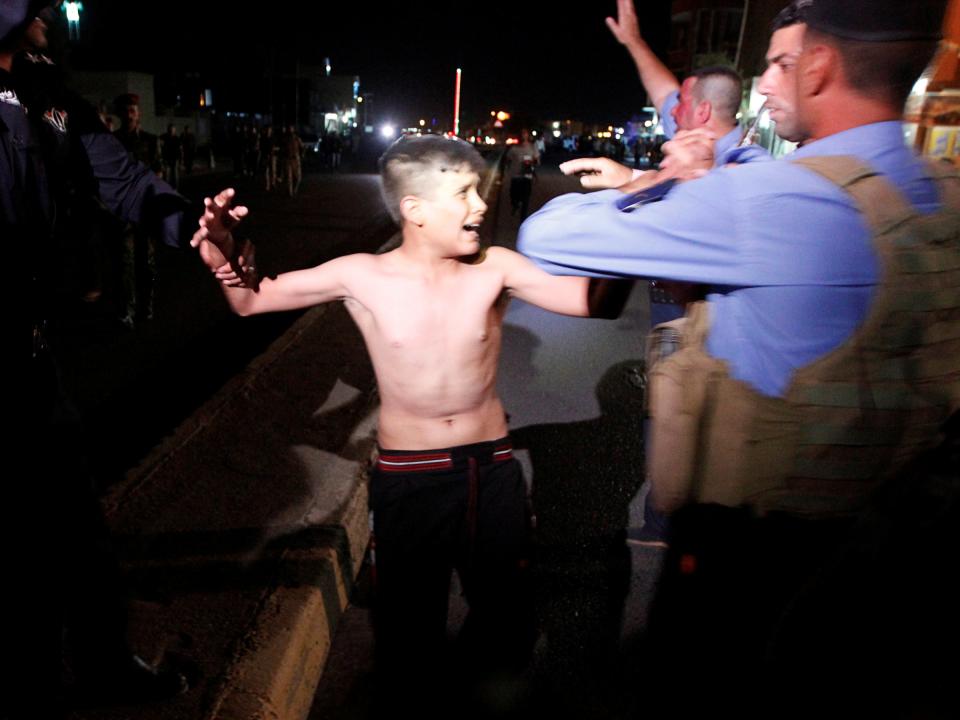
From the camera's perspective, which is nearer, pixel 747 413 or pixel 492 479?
pixel 747 413

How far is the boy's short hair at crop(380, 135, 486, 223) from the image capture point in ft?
6.89

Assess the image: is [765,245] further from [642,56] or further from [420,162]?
[642,56]

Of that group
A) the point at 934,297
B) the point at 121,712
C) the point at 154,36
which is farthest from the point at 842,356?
the point at 154,36

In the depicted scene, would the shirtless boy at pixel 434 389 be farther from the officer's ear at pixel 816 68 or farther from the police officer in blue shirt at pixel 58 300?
the officer's ear at pixel 816 68

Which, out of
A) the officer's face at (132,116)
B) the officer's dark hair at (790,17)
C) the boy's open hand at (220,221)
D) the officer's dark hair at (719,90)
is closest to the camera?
the officer's dark hair at (790,17)

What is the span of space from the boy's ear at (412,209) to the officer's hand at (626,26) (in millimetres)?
1488

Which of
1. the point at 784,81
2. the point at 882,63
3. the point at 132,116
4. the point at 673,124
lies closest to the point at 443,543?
the point at 784,81

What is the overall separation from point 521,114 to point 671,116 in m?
12.3

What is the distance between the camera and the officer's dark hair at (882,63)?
1.25 m

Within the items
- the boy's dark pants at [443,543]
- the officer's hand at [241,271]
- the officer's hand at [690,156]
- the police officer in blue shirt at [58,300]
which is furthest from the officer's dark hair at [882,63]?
the police officer in blue shirt at [58,300]

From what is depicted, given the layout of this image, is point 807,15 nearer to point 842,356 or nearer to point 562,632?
point 842,356

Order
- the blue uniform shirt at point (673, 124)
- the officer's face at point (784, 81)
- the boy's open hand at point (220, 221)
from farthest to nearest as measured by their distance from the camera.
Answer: the blue uniform shirt at point (673, 124) < the boy's open hand at point (220, 221) < the officer's face at point (784, 81)

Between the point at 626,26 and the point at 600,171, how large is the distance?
5.11ft

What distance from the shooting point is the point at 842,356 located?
1.23 m
